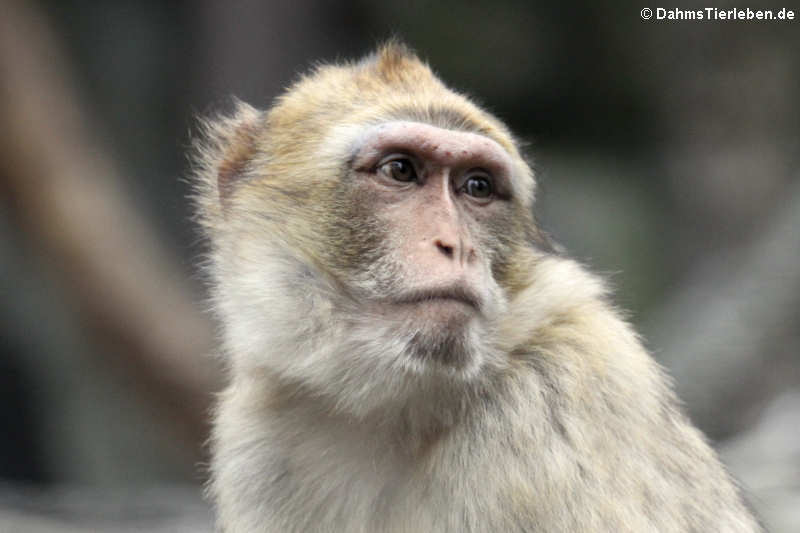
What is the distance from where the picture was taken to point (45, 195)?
34.5 ft

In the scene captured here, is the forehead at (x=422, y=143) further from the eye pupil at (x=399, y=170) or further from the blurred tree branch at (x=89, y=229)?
the blurred tree branch at (x=89, y=229)

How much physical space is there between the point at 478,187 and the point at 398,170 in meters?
0.37

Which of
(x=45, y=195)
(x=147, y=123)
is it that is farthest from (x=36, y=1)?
(x=147, y=123)

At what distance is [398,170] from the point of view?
463 centimetres

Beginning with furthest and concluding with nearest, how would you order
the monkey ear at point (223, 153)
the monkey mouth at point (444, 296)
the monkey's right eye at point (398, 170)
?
the monkey ear at point (223, 153), the monkey's right eye at point (398, 170), the monkey mouth at point (444, 296)

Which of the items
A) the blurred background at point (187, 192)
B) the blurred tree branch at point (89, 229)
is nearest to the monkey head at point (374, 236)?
the blurred background at point (187, 192)

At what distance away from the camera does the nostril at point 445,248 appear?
433cm

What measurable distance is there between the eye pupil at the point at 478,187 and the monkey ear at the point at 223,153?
1134 millimetres

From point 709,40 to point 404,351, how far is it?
39.9 ft

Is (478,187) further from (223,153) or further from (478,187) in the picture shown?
(223,153)

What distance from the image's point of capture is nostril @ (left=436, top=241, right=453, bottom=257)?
4328mm

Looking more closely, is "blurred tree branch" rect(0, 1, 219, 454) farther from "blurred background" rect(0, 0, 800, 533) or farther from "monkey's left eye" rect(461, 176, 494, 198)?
"monkey's left eye" rect(461, 176, 494, 198)

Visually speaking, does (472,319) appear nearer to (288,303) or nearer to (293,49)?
(288,303)

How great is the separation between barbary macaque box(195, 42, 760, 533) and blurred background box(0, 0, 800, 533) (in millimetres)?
4594
